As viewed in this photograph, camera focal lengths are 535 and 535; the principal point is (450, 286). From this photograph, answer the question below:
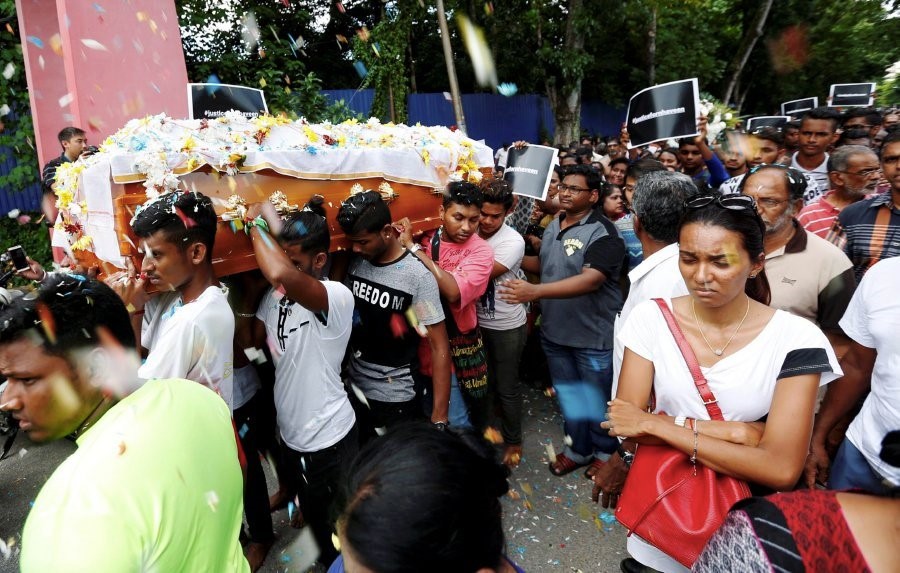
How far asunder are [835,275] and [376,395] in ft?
7.46

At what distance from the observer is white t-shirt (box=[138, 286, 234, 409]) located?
6.32 ft

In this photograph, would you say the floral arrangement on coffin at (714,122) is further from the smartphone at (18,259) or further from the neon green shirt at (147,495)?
the smartphone at (18,259)

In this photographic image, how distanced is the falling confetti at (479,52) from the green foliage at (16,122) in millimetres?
10652

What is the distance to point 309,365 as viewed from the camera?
2.40 metres

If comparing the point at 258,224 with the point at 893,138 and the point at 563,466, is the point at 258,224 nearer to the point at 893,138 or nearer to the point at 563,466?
the point at 563,466

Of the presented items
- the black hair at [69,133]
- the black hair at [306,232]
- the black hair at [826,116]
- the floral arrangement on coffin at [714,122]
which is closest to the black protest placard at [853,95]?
the floral arrangement on coffin at [714,122]

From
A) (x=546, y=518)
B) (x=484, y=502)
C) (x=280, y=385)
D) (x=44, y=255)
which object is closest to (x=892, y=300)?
(x=484, y=502)

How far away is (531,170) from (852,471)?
9.70 ft

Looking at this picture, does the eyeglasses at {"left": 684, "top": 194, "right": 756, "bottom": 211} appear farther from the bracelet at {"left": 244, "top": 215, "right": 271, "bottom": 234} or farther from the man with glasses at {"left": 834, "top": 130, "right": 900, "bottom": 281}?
the bracelet at {"left": 244, "top": 215, "right": 271, "bottom": 234}

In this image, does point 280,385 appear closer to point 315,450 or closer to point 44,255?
point 315,450

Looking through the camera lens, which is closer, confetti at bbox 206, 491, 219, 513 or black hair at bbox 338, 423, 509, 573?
black hair at bbox 338, 423, 509, 573

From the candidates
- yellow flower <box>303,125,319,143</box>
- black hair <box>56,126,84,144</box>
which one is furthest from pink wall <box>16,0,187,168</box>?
yellow flower <box>303,125,319,143</box>

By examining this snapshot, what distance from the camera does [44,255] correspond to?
7.46 meters

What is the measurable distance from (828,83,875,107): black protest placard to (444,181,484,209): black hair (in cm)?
828
